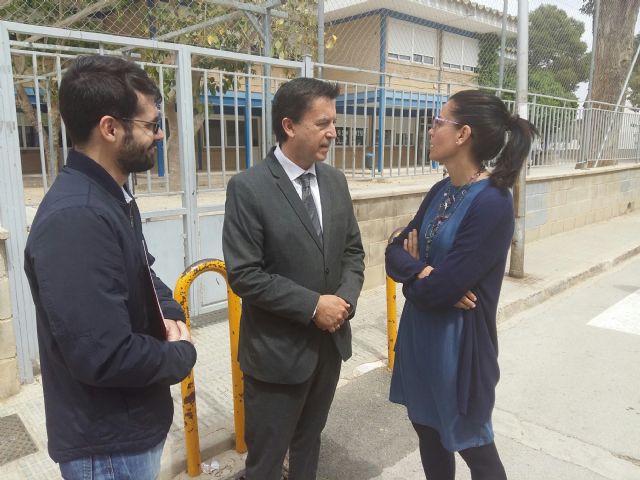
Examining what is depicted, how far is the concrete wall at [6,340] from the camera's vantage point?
10.2 ft

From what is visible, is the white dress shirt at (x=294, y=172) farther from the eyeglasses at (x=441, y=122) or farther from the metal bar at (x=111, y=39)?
the metal bar at (x=111, y=39)

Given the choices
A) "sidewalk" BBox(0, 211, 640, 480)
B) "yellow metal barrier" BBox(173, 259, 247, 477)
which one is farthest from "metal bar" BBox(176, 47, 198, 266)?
"yellow metal barrier" BBox(173, 259, 247, 477)

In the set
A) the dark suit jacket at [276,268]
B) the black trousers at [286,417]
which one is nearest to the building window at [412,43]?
the dark suit jacket at [276,268]

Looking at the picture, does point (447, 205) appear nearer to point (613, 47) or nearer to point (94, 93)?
point (94, 93)

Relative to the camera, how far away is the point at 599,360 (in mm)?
4184

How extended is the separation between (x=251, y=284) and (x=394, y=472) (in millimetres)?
1510

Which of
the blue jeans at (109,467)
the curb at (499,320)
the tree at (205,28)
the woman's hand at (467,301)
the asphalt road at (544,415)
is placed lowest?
the asphalt road at (544,415)

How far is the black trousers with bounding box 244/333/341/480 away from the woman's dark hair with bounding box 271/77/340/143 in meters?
0.94

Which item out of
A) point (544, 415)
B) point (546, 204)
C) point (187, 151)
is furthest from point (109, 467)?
point (546, 204)

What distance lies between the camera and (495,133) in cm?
197

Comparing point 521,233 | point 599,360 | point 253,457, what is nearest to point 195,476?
point 253,457

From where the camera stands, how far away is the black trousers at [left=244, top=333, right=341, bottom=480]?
81.5 inches

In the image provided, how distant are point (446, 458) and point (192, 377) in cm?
122

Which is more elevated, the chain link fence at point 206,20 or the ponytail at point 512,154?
the chain link fence at point 206,20
